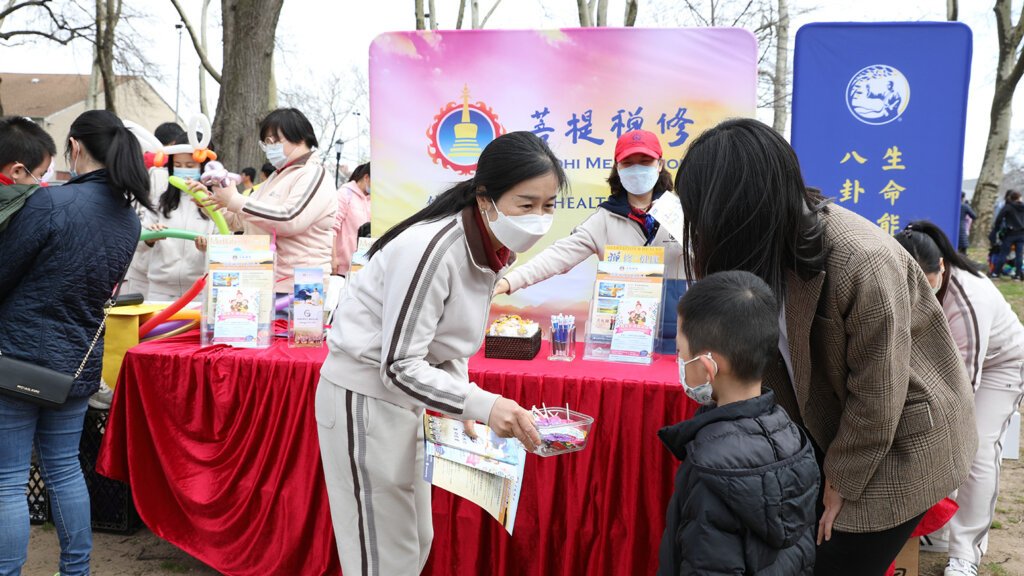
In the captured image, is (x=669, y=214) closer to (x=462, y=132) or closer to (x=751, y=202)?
(x=751, y=202)

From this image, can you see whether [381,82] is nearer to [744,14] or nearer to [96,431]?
[96,431]

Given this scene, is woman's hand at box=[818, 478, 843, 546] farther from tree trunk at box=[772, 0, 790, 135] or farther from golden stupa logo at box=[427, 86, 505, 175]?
tree trunk at box=[772, 0, 790, 135]

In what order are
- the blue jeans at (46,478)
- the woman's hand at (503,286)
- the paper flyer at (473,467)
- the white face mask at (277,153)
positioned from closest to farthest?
the paper flyer at (473,467)
the blue jeans at (46,478)
the woman's hand at (503,286)
the white face mask at (277,153)

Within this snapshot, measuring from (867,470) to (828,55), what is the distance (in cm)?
281

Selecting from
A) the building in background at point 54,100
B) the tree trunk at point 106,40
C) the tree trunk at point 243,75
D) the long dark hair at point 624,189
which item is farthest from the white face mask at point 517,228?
the building in background at point 54,100

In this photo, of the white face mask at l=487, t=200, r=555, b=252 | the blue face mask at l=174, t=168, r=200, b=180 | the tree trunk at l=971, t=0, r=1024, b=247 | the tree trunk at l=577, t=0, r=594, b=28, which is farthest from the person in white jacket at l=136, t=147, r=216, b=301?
the tree trunk at l=971, t=0, r=1024, b=247

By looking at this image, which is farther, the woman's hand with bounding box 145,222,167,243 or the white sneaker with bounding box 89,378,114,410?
the woman's hand with bounding box 145,222,167,243

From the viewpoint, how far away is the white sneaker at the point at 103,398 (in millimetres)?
2797

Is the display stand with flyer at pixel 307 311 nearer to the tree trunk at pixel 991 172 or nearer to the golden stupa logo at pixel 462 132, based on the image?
the golden stupa logo at pixel 462 132

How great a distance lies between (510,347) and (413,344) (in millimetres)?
1085

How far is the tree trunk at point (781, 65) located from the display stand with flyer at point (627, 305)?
1156 cm

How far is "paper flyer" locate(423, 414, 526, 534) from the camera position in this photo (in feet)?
5.37

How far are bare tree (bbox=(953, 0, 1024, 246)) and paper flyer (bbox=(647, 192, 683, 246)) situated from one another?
11914 mm

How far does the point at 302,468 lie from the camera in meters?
2.53
